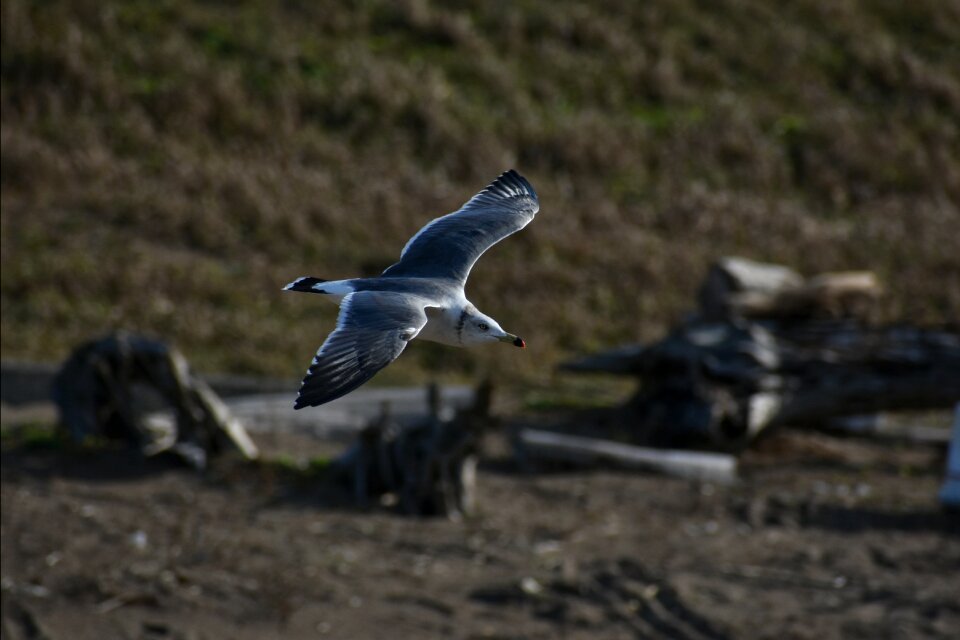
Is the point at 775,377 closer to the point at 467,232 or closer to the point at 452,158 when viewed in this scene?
the point at 467,232

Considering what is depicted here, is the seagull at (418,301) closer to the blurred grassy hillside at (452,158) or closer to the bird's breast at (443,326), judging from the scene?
the bird's breast at (443,326)

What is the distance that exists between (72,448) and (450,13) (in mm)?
12827

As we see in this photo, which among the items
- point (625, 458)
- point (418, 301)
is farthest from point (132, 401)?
point (418, 301)

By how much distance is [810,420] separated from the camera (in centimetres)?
1041

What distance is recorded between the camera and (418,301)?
5.18 meters

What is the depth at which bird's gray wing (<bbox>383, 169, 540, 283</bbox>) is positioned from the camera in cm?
603

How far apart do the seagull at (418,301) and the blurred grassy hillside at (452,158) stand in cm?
528

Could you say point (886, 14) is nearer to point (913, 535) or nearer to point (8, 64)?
point (8, 64)

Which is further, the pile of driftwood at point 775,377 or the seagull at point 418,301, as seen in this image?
the pile of driftwood at point 775,377

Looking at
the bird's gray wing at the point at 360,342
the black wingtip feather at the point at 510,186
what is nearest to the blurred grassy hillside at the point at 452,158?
the black wingtip feather at the point at 510,186

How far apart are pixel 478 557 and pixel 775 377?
3.33 m

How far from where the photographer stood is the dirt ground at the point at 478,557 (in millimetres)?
6883

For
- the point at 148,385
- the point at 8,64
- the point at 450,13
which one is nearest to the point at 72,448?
the point at 148,385

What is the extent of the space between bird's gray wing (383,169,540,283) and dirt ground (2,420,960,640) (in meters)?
1.93
